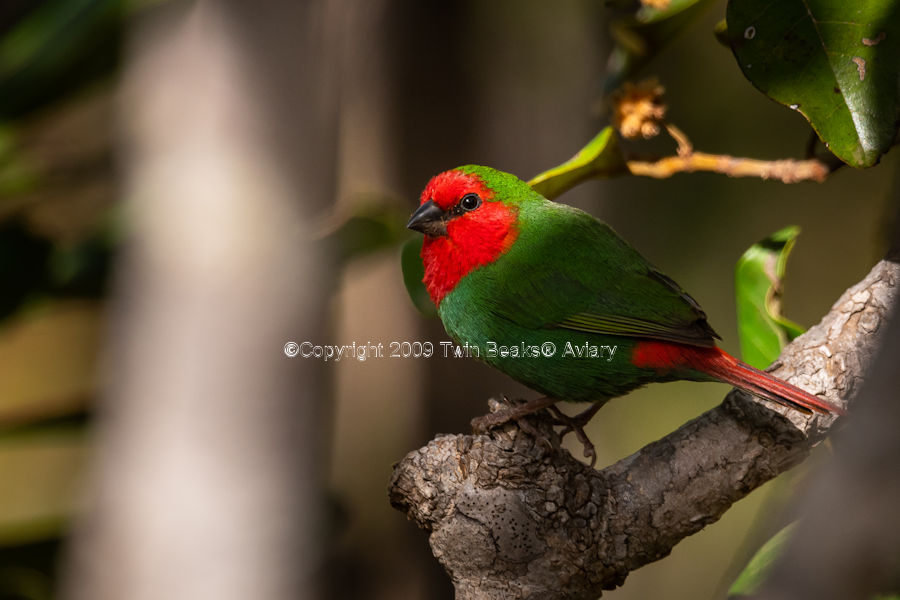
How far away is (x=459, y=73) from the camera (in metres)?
3.79

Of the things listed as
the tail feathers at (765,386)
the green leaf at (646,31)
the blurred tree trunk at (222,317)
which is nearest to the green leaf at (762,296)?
the tail feathers at (765,386)

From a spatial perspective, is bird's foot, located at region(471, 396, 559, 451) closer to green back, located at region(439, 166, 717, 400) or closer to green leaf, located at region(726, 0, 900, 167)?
green back, located at region(439, 166, 717, 400)

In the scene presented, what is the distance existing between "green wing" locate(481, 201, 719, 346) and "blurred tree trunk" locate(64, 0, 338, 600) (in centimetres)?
91

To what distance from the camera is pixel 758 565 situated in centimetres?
156

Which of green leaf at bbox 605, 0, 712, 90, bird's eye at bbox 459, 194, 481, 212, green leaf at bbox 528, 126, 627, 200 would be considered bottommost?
green leaf at bbox 528, 126, 627, 200

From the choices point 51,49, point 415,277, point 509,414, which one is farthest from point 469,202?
point 51,49

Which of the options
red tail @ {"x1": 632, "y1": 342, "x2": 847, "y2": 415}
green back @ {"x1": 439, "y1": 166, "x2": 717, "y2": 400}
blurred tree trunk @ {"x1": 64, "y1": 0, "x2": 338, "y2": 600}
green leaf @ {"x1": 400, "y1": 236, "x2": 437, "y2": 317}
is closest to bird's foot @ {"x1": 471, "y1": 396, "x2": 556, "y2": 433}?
green back @ {"x1": 439, "y1": 166, "x2": 717, "y2": 400}

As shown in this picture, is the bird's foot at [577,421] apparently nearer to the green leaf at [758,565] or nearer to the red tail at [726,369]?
the red tail at [726,369]

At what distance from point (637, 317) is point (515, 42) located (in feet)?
9.26

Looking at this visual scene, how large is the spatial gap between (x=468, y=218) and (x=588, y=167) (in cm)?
27

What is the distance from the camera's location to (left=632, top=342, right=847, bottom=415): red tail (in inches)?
51.5

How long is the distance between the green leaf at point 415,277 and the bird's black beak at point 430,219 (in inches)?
4.0

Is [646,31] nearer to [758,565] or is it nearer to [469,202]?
[469,202]

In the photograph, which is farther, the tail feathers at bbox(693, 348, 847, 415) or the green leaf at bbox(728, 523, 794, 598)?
the green leaf at bbox(728, 523, 794, 598)
